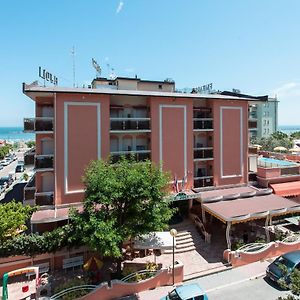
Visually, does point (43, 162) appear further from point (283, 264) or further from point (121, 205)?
point (283, 264)

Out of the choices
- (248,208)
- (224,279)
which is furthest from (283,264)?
(248,208)

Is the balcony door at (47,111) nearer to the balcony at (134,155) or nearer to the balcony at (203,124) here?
the balcony at (134,155)

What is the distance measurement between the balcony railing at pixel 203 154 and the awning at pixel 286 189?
8.87 meters

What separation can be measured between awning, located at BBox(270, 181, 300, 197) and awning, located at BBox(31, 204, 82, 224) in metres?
23.8

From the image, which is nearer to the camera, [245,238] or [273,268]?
[273,268]

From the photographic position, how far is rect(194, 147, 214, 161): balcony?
32.0 m

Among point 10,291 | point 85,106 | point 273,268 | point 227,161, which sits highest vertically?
point 85,106

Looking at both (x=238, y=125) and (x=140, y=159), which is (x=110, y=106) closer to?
(x=140, y=159)

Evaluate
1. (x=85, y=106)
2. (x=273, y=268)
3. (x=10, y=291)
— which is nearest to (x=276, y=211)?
(x=273, y=268)

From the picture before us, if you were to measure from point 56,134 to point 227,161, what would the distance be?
20619 mm

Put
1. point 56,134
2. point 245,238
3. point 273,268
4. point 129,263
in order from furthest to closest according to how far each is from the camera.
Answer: point 245,238
point 56,134
point 129,263
point 273,268

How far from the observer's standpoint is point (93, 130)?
89.1 ft

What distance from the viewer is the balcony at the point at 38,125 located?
25.8m

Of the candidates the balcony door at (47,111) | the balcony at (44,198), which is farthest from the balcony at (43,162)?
the balcony door at (47,111)
